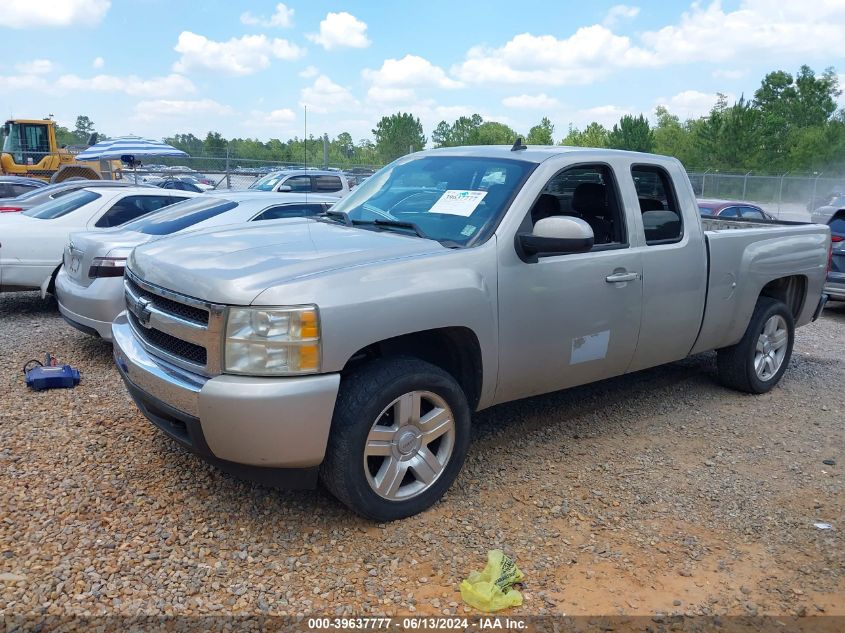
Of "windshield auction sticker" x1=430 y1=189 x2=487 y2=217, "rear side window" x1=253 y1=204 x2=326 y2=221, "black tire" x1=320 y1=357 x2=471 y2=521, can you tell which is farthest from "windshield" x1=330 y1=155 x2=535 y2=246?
"rear side window" x1=253 y1=204 x2=326 y2=221

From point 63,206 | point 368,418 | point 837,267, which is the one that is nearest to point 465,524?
point 368,418

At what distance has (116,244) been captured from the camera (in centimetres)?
588

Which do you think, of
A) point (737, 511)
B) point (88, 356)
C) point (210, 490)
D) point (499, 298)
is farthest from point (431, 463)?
point (88, 356)

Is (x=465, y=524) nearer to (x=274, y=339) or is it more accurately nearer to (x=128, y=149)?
(x=274, y=339)

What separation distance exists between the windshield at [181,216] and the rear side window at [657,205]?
13.0 feet

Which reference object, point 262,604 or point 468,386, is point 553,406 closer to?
point 468,386

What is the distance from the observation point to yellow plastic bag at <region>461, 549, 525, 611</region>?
296 cm

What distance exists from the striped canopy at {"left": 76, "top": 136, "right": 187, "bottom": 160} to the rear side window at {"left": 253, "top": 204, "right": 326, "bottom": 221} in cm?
1380

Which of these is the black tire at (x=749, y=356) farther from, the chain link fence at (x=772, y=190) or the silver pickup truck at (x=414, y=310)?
the chain link fence at (x=772, y=190)

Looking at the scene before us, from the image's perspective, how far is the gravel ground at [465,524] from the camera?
9.96 feet

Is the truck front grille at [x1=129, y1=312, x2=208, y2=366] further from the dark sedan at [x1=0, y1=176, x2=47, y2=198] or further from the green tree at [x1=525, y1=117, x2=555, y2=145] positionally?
the green tree at [x1=525, y1=117, x2=555, y2=145]

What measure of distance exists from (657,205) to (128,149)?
1792 cm

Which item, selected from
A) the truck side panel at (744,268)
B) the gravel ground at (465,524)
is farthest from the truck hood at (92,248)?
the truck side panel at (744,268)

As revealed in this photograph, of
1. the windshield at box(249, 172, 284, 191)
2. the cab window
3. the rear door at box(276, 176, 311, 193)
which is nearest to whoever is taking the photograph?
the cab window
